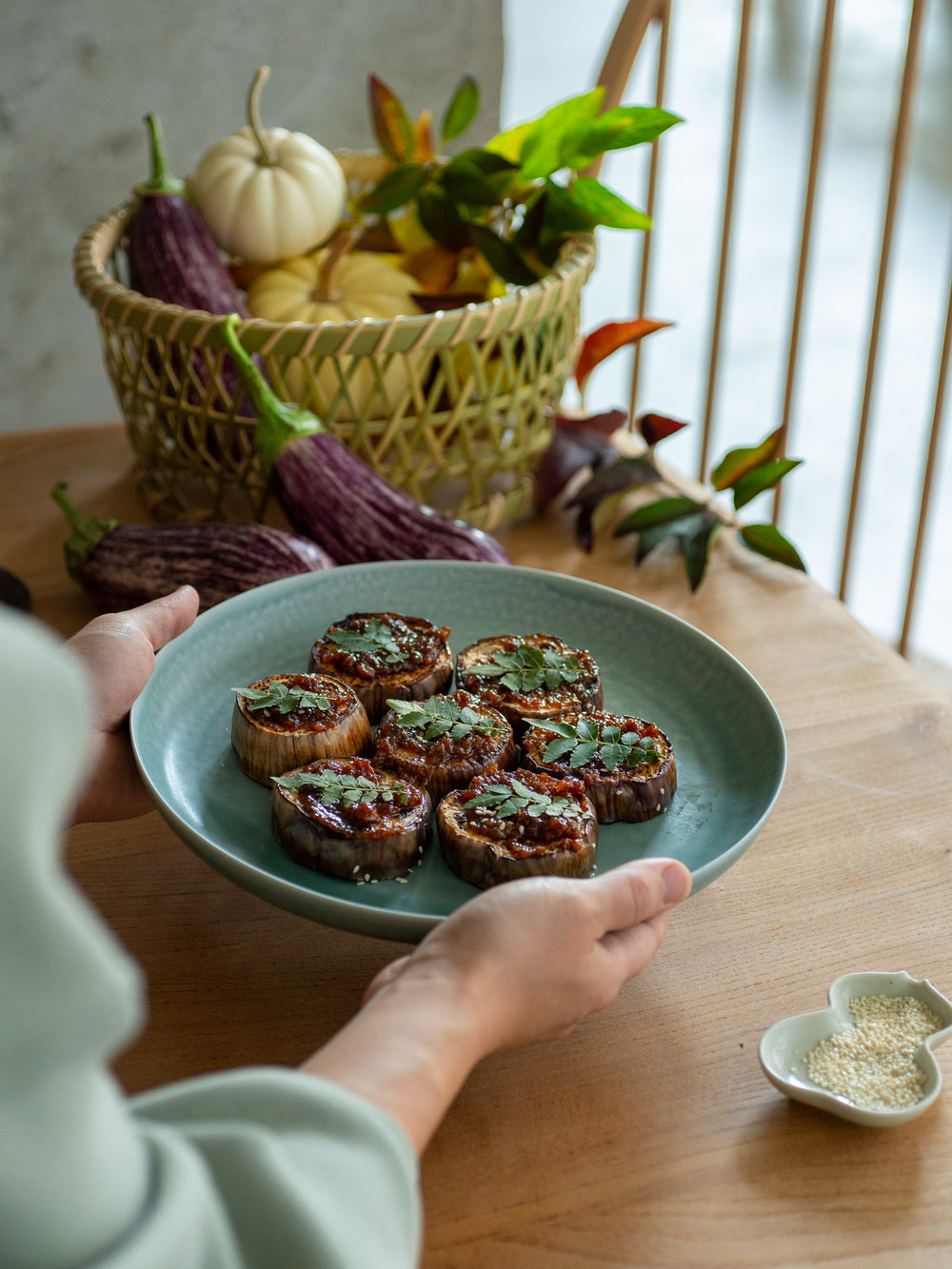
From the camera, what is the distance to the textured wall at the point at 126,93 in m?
1.45

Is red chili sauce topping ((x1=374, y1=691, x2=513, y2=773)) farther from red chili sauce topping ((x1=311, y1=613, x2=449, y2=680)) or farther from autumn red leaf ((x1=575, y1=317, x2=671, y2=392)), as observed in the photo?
autumn red leaf ((x1=575, y1=317, x2=671, y2=392))

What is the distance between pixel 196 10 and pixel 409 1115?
1449 mm

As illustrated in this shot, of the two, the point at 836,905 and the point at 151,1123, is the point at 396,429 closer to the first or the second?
the point at 836,905

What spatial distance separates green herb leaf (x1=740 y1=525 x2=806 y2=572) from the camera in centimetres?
107

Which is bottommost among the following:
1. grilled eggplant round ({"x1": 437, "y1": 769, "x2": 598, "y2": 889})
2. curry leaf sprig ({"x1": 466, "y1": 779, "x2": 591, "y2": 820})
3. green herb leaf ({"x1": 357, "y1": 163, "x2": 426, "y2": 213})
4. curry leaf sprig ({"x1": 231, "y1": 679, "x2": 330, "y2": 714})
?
grilled eggplant round ({"x1": 437, "y1": 769, "x2": 598, "y2": 889})

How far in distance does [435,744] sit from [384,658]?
0.33 feet

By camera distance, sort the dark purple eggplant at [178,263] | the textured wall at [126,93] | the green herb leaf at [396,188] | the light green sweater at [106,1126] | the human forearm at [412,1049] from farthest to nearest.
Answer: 1. the textured wall at [126,93]
2. the green herb leaf at [396,188]
3. the dark purple eggplant at [178,263]
4. the human forearm at [412,1049]
5. the light green sweater at [106,1126]

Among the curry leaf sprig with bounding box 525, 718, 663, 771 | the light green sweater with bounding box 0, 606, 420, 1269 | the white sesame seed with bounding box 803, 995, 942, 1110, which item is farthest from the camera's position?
the curry leaf sprig with bounding box 525, 718, 663, 771

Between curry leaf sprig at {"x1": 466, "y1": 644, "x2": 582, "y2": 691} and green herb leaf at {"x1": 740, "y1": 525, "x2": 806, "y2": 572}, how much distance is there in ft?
1.24

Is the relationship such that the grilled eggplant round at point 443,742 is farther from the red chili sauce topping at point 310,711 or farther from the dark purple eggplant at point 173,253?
the dark purple eggplant at point 173,253

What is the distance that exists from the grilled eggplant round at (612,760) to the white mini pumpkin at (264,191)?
0.64 metres

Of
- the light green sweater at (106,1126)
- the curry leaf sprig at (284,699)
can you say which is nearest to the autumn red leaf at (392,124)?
the curry leaf sprig at (284,699)

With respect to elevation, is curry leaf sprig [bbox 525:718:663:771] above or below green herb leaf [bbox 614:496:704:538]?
above

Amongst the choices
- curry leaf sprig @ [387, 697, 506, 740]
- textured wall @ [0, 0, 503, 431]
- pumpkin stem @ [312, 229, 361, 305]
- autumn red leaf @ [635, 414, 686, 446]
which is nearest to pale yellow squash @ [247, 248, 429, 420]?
pumpkin stem @ [312, 229, 361, 305]
